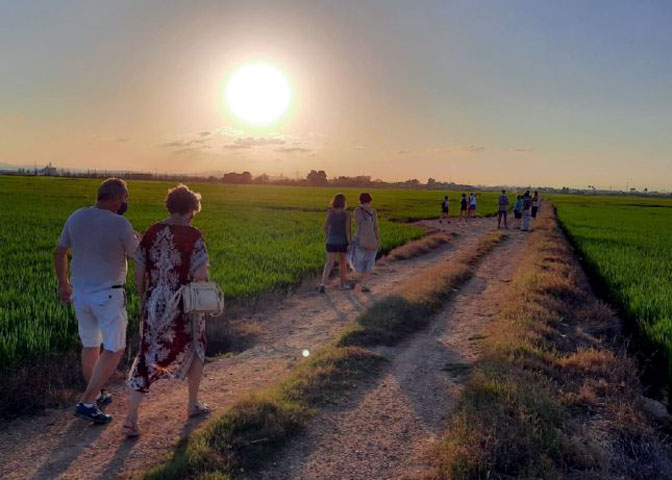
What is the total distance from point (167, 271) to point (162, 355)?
0.69 meters

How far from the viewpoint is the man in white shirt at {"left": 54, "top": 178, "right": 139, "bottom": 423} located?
4047mm

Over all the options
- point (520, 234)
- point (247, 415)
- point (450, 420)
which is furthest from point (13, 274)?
point (520, 234)

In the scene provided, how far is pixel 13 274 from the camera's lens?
9.38 m

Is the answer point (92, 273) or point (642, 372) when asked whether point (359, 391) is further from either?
point (642, 372)

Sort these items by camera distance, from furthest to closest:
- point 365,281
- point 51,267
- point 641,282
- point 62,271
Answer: point 365,281, point 51,267, point 641,282, point 62,271

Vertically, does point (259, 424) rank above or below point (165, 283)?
below

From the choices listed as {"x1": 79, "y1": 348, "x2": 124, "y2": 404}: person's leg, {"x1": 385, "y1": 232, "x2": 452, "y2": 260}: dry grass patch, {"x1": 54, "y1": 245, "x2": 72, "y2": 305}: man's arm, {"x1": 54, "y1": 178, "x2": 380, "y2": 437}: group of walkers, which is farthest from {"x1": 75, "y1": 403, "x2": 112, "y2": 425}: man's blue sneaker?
{"x1": 385, "y1": 232, "x2": 452, "y2": 260}: dry grass patch

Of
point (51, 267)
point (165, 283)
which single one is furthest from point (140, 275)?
point (51, 267)

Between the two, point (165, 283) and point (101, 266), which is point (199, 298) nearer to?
point (165, 283)

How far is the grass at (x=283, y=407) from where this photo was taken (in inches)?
140

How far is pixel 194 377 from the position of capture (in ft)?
14.4

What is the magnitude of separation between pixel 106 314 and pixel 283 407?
1681 mm

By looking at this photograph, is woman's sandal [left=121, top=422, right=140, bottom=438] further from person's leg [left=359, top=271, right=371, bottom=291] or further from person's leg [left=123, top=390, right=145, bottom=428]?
person's leg [left=359, top=271, right=371, bottom=291]

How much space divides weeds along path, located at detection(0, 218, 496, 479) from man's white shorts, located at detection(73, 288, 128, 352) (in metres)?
0.78
